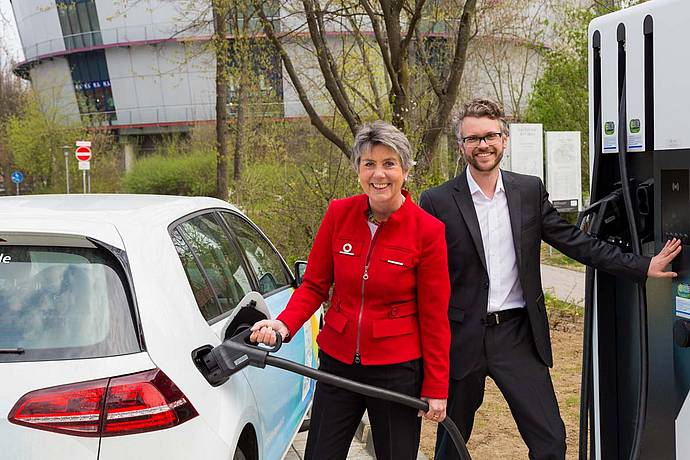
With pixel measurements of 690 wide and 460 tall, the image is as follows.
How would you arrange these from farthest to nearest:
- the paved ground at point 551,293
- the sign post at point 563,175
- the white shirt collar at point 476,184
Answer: the sign post at point 563,175, the paved ground at point 551,293, the white shirt collar at point 476,184

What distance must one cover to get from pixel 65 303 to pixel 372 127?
1.30 meters

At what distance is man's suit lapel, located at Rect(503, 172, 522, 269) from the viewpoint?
344 cm

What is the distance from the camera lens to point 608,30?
338 centimetres

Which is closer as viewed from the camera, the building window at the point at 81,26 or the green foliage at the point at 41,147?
the green foliage at the point at 41,147

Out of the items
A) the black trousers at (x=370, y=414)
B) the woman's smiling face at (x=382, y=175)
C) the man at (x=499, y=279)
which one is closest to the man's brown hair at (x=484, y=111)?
the man at (x=499, y=279)

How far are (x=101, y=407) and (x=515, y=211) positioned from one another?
6.38ft

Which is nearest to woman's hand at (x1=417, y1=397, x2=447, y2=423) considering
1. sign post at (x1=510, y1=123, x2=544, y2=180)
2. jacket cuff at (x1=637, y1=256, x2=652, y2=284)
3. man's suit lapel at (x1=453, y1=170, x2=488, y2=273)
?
man's suit lapel at (x1=453, y1=170, x2=488, y2=273)

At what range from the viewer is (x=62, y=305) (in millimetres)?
2689

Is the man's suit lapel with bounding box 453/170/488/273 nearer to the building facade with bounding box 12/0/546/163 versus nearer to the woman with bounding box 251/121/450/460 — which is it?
the woman with bounding box 251/121/450/460

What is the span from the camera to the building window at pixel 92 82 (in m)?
56.8

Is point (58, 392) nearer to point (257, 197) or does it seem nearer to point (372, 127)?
point (372, 127)

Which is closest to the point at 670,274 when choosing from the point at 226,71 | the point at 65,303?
the point at 65,303

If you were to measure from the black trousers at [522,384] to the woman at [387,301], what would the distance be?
46 centimetres

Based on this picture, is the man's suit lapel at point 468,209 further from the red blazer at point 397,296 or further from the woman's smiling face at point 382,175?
the woman's smiling face at point 382,175
